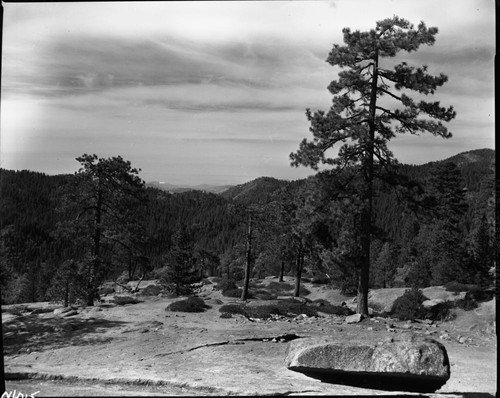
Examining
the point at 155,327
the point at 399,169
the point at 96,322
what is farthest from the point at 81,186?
the point at 399,169

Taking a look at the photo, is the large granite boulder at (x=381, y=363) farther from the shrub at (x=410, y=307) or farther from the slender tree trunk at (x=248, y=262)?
the slender tree trunk at (x=248, y=262)

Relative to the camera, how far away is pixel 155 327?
48.5ft

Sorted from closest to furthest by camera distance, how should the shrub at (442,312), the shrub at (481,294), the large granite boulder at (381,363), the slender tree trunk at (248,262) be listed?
1. the large granite boulder at (381,363)
2. the shrub at (442,312)
3. the shrub at (481,294)
4. the slender tree trunk at (248,262)

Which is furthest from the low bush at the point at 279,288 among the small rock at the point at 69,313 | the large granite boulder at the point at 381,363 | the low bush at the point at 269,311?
the large granite boulder at the point at 381,363

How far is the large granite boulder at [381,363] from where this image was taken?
9.03m

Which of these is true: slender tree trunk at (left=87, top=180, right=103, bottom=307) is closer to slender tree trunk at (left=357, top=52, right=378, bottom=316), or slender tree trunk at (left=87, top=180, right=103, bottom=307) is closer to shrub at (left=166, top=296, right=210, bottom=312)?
shrub at (left=166, top=296, right=210, bottom=312)

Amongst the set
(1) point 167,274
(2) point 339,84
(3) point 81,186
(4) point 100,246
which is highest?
(2) point 339,84

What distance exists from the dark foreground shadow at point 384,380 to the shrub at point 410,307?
8559mm

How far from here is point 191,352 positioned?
11219mm

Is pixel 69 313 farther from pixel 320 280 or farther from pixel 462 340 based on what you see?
pixel 320 280

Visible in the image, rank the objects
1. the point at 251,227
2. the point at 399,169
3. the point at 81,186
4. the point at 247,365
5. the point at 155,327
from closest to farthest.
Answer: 1. the point at 247,365
2. the point at 155,327
3. the point at 399,169
4. the point at 81,186
5. the point at 251,227

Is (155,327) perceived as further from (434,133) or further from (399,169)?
(434,133)

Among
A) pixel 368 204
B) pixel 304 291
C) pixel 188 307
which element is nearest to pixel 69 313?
pixel 188 307

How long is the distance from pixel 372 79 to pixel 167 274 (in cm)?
2495
